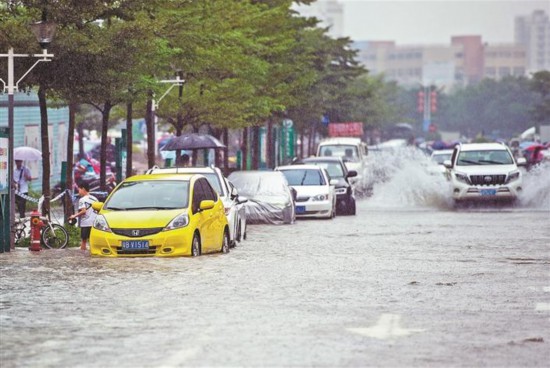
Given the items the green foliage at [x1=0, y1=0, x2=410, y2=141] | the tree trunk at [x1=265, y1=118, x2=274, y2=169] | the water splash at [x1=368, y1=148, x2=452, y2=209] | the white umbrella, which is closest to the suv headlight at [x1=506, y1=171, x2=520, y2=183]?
the water splash at [x1=368, y1=148, x2=452, y2=209]

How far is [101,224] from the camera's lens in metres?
24.6

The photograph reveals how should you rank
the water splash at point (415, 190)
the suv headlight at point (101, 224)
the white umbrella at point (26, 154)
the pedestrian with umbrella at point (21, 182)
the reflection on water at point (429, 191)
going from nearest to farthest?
1. the suv headlight at point (101, 224)
2. the pedestrian with umbrella at point (21, 182)
3. the white umbrella at point (26, 154)
4. the reflection on water at point (429, 191)
5. the water splash at point (415, 190)

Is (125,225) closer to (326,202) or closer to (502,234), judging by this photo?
(502,234)

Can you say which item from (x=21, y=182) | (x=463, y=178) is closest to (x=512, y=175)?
(x=463, y=178)

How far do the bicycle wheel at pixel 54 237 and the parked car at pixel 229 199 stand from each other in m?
2.29

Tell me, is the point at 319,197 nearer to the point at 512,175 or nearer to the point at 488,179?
the point at 488,179

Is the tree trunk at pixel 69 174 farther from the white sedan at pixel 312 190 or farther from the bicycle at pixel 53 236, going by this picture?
the white sedan at pixel 312 190

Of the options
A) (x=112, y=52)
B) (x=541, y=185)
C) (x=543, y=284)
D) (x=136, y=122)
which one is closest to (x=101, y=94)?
(x=112, y=52)

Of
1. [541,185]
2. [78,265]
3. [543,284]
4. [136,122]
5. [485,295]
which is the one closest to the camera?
[485,295]

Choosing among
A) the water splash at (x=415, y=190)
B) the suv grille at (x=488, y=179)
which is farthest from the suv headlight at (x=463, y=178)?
the water splash at (x=415, y=190)

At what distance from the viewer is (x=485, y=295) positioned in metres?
18.4

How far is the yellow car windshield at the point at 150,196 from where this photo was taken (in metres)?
25.2

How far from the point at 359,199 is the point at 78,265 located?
33.8 m

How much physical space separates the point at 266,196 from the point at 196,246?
13290mm
